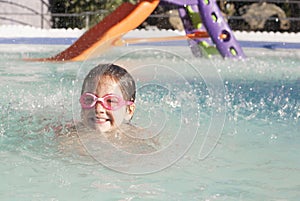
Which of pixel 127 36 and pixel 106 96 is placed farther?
pixel 127 36

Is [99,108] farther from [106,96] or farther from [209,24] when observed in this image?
Answer: [209,24]

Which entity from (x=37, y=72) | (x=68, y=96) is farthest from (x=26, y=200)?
(x=37, y=72)

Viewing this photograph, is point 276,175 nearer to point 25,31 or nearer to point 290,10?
point 25,31

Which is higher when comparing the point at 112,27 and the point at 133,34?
the point at 133,34

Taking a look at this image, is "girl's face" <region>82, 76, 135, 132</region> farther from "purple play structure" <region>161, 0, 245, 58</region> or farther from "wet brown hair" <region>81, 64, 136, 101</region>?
"purple play structure" <region>161, 0, 245, 58</region>

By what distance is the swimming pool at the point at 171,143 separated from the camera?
2434mm

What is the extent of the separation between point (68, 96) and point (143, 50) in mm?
1843

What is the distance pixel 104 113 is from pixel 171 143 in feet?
1.08

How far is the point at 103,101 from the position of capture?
2.79m

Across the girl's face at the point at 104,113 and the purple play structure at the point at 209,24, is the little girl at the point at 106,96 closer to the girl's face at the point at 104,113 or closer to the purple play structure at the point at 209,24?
the girl's face at the point at 104,113

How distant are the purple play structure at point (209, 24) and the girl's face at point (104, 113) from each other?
151 inches

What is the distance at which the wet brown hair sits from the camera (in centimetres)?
284

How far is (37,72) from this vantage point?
6039mm

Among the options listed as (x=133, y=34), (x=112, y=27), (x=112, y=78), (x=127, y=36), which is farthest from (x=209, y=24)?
(x=112, y=78)
